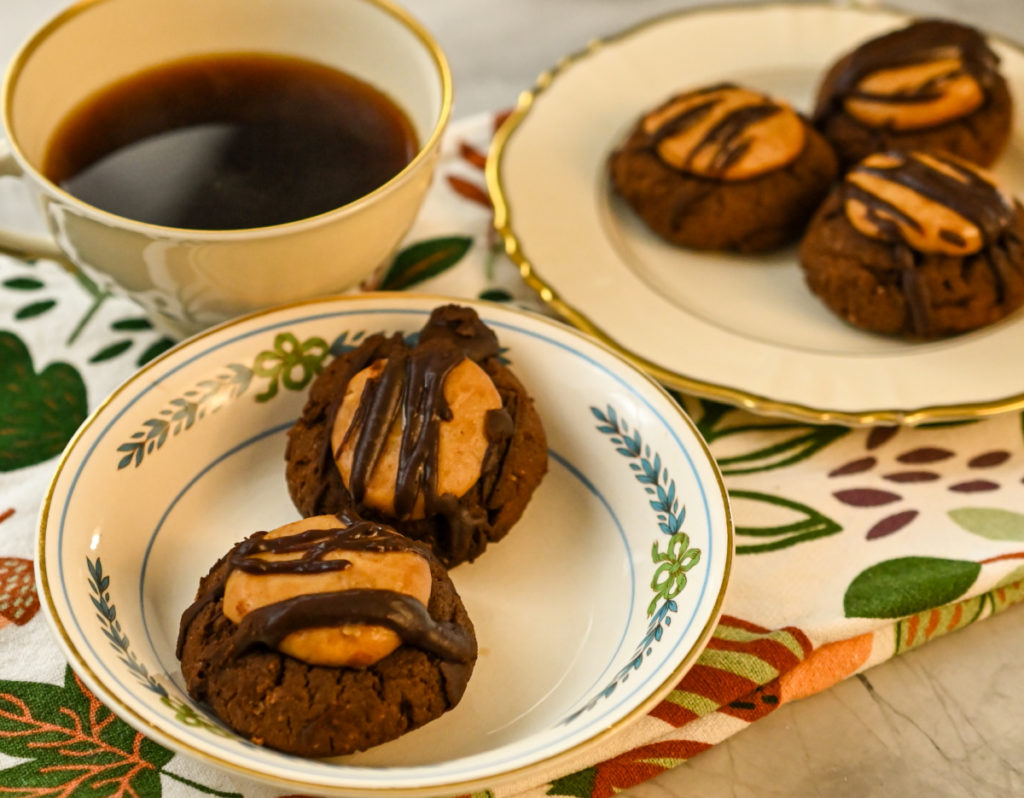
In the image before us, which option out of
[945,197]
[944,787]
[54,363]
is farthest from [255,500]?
[945,197]

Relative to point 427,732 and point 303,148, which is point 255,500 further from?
point 303,148

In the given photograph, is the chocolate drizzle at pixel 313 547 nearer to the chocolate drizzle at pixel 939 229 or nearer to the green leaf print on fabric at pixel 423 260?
the green leaf print on fabric at pixel 423 260

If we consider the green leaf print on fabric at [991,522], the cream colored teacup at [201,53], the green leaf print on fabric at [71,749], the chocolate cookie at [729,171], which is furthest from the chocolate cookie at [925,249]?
the green leaf print on fabric at [71,749]

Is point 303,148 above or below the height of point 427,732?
above

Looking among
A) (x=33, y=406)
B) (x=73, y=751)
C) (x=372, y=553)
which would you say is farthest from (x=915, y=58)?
(x=73, y=751)

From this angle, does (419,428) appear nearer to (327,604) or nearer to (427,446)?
(427,446)

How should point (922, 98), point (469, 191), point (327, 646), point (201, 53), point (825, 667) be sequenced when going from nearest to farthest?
point (327, 646)
point (825, 667)
point (201, 53)
point (922, 98)
point (469, 191)

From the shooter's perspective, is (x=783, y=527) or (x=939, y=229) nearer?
(x=783, y=527)
